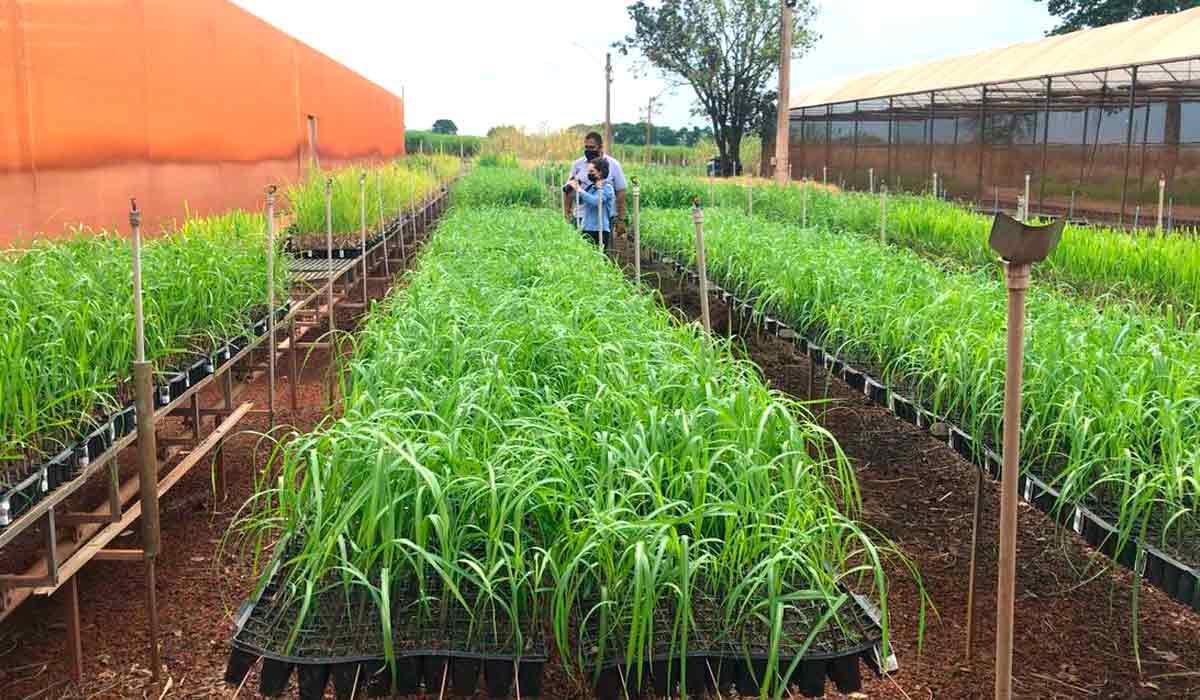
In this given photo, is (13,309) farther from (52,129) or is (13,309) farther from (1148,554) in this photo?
(1148,554)

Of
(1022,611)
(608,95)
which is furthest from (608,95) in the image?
(1022,611)

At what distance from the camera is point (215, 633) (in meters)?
3.47

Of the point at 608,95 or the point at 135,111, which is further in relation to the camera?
the point at 608,95

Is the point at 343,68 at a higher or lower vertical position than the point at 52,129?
higher

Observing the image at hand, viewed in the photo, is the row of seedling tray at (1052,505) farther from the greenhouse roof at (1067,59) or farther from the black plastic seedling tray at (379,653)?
the greenhouse roof at (1067,59)

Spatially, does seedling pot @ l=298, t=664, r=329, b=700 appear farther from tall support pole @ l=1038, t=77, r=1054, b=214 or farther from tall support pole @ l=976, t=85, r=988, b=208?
tall support pole @ l=976, t=85, r=988, b=208

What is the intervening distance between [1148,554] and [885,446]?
9.51 feet

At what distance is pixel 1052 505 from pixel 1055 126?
12.5 metres

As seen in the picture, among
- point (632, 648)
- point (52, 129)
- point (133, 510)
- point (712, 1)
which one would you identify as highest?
point (712, 1)

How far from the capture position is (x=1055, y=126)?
14164mm

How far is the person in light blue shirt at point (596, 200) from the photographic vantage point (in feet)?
28.7

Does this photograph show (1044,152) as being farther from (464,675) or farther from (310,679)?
(310,679)

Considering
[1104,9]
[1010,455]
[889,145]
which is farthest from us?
[1104,9]

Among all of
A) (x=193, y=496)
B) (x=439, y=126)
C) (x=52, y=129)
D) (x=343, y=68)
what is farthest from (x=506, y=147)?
(x=439, y=126)
